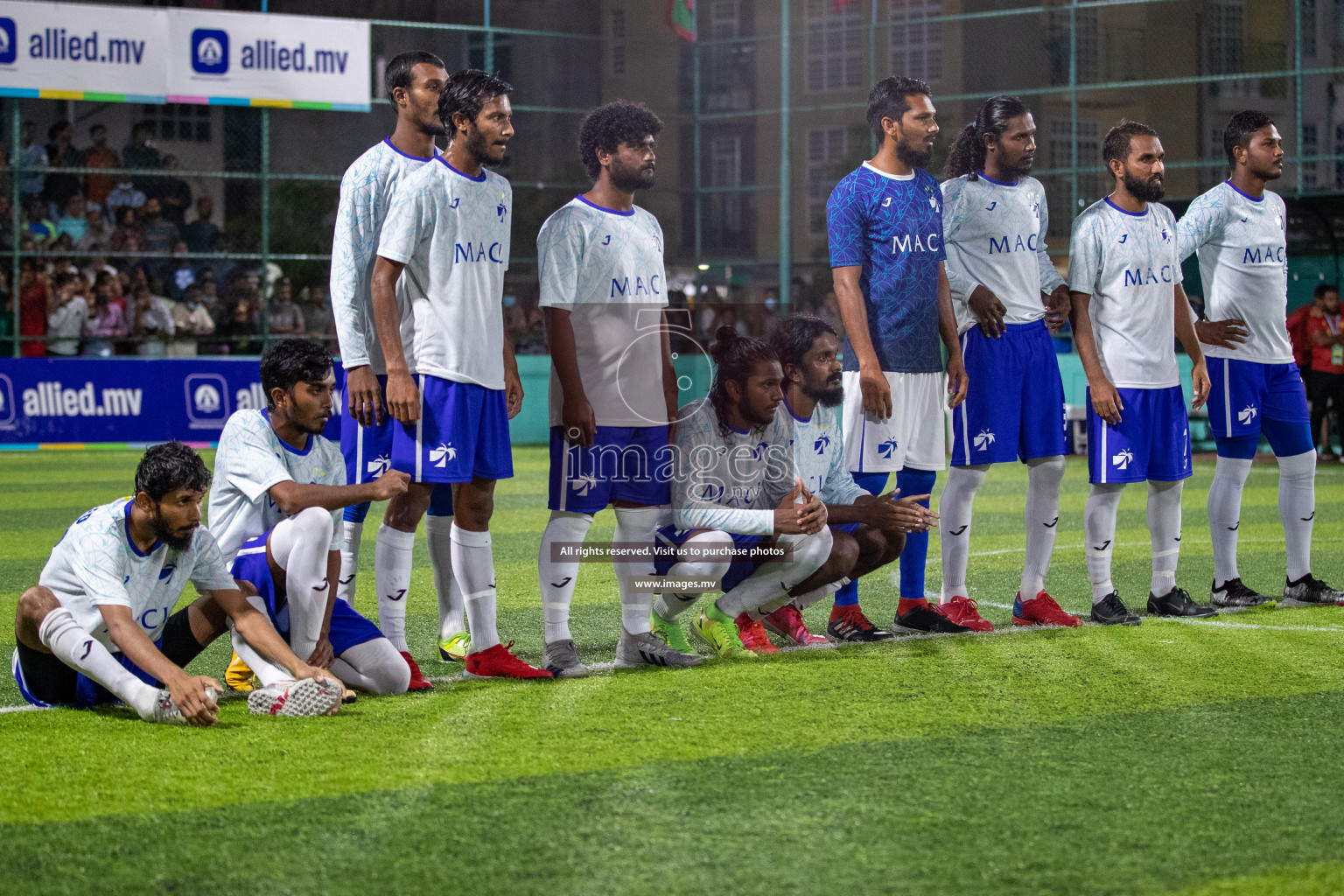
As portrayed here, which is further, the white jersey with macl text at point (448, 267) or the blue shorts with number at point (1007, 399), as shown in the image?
the blue shorts with number at point (1007, 399)

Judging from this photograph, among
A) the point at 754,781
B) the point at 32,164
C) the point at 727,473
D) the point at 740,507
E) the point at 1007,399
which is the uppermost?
the point at 32,164

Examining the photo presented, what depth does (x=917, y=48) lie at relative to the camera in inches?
777

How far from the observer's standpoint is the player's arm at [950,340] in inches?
224

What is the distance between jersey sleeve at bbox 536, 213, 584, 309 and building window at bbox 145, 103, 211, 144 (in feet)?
53.7

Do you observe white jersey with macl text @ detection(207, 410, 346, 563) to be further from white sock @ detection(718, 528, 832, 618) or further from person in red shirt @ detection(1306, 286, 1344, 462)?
person in red shirt @ detection(1306, 286, 1344, 462)

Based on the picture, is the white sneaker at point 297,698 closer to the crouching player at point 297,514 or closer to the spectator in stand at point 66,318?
the crouching player at point 297,514

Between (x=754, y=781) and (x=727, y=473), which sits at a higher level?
(x=727, y=473)

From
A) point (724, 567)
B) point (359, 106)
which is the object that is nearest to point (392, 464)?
point (724, 567)

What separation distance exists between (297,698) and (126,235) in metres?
16.0

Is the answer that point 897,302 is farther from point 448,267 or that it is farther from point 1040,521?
point 448,267

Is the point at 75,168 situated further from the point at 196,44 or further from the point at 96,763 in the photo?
the point at 96,763

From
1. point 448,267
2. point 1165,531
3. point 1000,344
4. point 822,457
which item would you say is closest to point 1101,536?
point 1165,531

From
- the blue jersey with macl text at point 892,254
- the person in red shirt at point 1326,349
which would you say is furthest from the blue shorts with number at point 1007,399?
the person in red shirt at point 1326,349

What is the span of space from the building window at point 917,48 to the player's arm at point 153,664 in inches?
671
